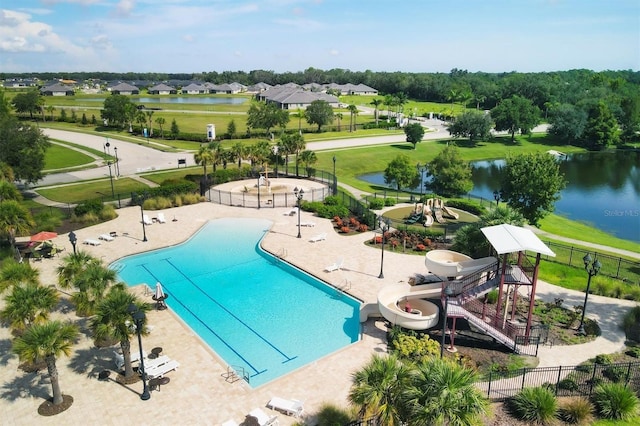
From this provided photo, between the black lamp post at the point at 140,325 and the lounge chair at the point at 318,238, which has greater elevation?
the black lamp post at the point at 140,325

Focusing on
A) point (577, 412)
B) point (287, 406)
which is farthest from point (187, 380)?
point (577, 412)

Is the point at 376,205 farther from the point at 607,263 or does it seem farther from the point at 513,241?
the point at 513,241

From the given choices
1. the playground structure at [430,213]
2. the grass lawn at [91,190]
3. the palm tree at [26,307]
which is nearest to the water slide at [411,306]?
the playground structure at [430,213]

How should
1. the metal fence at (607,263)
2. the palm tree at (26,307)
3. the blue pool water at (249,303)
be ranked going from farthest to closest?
1. the metal fence at (607,263)
2. the blue pool water at (249,303)
3. the palm tree at (26,307)

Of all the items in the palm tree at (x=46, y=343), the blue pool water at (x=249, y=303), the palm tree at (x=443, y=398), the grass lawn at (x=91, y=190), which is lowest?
the blue pool water at (x=249, y=303)

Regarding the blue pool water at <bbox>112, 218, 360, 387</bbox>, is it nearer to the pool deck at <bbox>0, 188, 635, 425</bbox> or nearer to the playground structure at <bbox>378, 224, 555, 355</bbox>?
the pool deck at <bbox>0, 188, 635, 425</bbox>

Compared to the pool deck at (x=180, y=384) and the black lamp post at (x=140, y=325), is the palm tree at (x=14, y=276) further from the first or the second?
the black lamp post at (x=140, y=325)
